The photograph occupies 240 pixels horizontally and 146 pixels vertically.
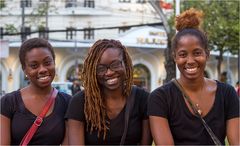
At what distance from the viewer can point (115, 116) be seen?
3.46 m

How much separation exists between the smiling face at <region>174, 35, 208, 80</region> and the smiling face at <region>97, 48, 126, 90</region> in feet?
1.26

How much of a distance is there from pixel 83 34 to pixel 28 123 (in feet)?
117

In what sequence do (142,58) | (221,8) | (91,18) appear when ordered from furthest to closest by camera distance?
(91,18) < (142,58) < (221,8)

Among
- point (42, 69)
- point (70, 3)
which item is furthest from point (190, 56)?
Result: point (70, 3)

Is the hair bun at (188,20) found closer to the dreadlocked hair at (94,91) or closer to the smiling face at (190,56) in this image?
the smiling face at (190,56)

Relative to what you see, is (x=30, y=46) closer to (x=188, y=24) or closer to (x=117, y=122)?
(x=117, y=122)

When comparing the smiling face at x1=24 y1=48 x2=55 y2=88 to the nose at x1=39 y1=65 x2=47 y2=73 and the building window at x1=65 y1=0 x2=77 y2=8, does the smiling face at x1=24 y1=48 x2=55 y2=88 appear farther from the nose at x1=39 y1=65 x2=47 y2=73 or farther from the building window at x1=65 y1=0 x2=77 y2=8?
the building window at x1=65 y1=0 x2=77 y2=8

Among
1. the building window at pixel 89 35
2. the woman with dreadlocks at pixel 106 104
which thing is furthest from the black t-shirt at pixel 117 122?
the building window at pixel 89 35

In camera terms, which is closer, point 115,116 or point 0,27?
point 115,116

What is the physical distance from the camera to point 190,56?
11.1 ft

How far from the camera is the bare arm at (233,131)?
3414 millimetres

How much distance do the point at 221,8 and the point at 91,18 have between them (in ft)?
45.7

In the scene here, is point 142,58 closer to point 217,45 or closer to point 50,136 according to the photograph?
point 217,45

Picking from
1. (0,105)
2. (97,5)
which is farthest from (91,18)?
(0,105)
